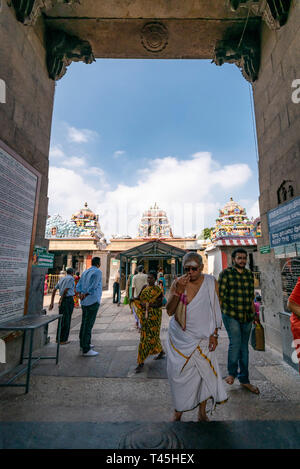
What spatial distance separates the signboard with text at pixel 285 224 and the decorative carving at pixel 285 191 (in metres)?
0.14

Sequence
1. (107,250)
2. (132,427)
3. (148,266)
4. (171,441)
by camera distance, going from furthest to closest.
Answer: (148,266)
(107,250)
(132,427)
(171,441)

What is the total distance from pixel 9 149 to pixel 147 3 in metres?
4.05

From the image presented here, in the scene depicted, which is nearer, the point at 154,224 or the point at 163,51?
the point at 163,51

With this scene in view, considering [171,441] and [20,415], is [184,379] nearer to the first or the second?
[171,441]

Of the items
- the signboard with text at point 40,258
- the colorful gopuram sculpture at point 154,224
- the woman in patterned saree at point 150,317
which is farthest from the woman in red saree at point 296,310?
the colorful gopuram sculpture at point 154,224

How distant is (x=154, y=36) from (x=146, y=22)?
282 millimetres

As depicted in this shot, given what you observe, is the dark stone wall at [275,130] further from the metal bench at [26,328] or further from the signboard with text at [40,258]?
the signboard with text at [40,258]

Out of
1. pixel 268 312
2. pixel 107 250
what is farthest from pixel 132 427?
pixel 107 250

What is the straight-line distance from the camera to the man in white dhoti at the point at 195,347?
76.3 inches

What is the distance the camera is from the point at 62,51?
184 inches

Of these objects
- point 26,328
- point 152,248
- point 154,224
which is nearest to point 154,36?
point 26,328

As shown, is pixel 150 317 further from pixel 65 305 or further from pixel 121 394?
pixel 65 305

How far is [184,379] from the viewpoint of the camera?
193 cm

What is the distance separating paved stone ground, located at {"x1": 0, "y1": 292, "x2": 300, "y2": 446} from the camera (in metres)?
2.13
